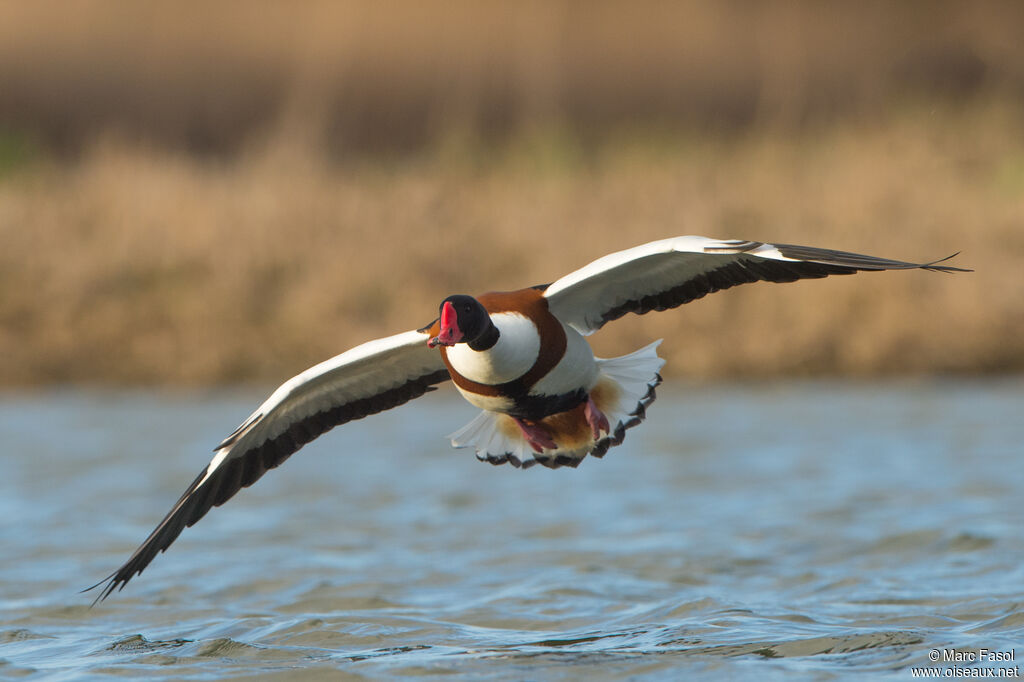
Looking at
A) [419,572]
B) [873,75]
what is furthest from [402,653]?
[873,75]

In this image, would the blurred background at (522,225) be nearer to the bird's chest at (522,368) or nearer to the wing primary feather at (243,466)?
the wing primary feather at (243,466)

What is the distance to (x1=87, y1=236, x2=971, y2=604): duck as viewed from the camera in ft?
17.6

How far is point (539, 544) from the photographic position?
7934 millimetres

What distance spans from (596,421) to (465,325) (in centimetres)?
93

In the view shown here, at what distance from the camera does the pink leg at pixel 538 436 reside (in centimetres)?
603

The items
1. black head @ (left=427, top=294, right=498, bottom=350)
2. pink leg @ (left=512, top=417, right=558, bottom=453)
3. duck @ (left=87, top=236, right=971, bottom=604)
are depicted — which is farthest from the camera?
pink leg @ (left=512, top=417, right=558, bottom=453)

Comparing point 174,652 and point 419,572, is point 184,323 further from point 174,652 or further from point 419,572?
point 174,652

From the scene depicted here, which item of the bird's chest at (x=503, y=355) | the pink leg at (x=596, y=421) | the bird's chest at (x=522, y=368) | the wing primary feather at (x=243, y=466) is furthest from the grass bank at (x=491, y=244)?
the bird's chest at (x=503, y=355)

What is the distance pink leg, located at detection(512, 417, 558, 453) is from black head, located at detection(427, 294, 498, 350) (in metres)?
0.69

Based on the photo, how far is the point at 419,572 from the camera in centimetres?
732

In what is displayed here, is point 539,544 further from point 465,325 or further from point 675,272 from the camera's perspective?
point 465,325

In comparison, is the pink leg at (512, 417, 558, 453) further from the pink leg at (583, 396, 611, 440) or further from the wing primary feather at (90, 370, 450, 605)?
the wing primary feather at (90, 370, 450, 605)

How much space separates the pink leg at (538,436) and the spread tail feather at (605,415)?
0.02m

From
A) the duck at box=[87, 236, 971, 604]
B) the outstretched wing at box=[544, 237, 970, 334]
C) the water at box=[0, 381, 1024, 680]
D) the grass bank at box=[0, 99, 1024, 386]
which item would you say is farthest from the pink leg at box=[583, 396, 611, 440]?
the grass bank at box=[0, 99, 1024, 386]
